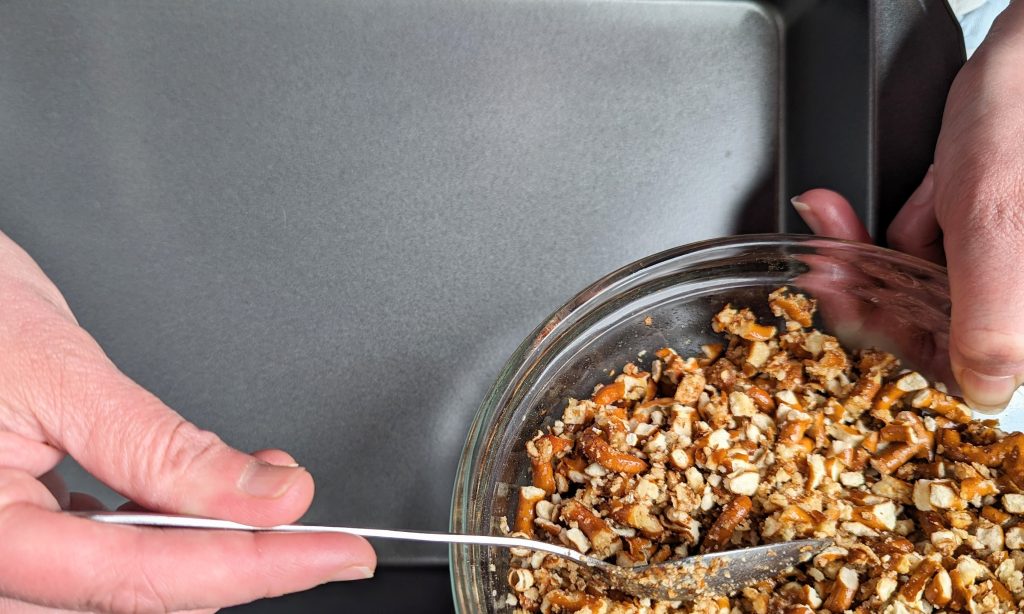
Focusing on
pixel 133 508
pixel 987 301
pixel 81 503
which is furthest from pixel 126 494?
pixel 987 301

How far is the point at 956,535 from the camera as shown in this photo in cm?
60

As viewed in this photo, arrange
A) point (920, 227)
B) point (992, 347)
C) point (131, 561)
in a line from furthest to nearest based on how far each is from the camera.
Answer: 1. point (920, 227)
2. point (992, 347)
3. point (131, 561)

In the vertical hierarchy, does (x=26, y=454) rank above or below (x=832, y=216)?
above

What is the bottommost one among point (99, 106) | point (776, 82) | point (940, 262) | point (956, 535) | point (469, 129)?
point (956, 535)

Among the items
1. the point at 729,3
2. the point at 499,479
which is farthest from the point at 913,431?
the point at 729,3

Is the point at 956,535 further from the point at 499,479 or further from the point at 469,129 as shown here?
the point at 469,129

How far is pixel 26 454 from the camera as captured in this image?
0.51 metres

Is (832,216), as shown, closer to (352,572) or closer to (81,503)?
(352,572)

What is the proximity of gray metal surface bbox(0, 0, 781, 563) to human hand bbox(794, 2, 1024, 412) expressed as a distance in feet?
0.48

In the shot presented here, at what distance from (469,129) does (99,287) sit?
374mm

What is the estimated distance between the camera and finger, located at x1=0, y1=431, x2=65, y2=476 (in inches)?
19.7

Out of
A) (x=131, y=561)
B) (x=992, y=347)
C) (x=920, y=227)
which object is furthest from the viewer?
(x=920, y=227)

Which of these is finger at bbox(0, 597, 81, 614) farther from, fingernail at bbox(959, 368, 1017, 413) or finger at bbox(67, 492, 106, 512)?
fingernail at bbox(959, 368, 1017, 413)

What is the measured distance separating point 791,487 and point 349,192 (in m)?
0.47
